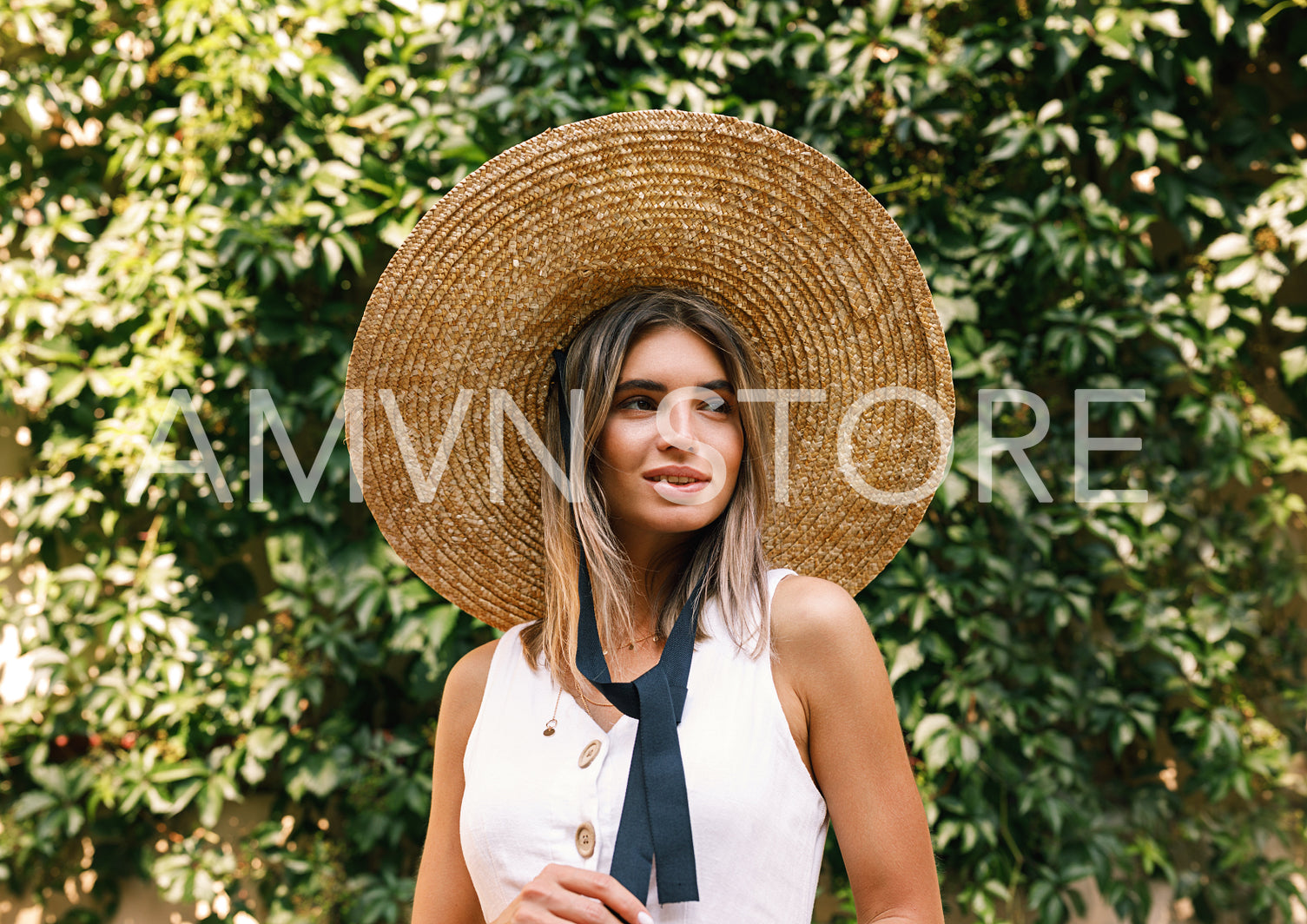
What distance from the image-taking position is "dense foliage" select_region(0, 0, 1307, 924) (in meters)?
2.36

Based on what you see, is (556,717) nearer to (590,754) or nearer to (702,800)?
(590,754)

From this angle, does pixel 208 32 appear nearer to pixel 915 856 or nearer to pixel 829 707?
pixel 829 707

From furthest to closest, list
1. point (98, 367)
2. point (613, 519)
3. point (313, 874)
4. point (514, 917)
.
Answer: point (98, 367) → point (313, 874) → point (613, 519) → point (514, 917)

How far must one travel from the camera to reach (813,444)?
143 centimetres

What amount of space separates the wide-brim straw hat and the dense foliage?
0.96 m

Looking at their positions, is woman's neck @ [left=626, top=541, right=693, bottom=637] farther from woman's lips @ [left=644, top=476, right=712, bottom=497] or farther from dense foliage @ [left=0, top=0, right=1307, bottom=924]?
dense foliage @ [left=0, top=0, right=1307, bottom=924]

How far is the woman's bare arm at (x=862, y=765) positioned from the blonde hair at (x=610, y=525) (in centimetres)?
12

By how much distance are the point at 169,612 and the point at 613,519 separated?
1.77 m

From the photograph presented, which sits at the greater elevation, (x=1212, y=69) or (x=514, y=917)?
(x=1212, y=69)

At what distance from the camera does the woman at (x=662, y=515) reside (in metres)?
1.12

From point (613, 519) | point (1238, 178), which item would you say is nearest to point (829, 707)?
point (613, 519)

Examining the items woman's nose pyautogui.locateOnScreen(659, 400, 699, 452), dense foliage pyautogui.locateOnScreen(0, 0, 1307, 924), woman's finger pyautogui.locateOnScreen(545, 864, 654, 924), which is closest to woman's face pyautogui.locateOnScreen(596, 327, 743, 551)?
woman's nose pyautogui.locateOnScreen(659, 400, 699, 452)

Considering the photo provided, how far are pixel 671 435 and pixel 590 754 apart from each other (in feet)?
1.35

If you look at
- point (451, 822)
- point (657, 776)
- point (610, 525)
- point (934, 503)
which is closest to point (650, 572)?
point (610, 525)
